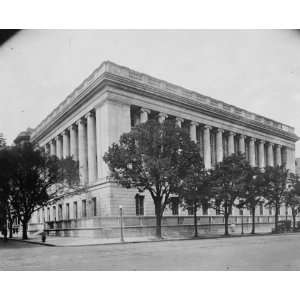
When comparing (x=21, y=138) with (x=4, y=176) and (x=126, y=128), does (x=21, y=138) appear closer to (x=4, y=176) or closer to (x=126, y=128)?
(x=4, y=176)

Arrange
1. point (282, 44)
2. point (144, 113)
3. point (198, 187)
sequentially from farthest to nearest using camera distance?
point (144, 113), point (198, 187), point (282, 44)

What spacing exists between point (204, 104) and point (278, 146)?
17.8 meters

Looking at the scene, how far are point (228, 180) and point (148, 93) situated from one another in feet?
40.6

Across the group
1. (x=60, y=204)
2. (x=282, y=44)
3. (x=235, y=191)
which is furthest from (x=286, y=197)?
(x=282, y=44)

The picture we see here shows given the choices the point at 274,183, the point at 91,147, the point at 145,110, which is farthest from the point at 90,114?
the point at 274,183

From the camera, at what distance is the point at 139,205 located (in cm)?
4297

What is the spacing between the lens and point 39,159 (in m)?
40.3

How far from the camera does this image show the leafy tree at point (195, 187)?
33.9 meters

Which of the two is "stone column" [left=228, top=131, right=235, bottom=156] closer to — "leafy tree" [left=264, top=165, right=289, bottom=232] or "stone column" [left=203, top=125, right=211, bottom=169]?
"stone column" [left=203, top=125, right=211, bottom=169]

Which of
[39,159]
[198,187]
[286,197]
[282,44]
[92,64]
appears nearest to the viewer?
[282,44]

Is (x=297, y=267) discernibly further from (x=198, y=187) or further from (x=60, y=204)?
(x=60, y=204)

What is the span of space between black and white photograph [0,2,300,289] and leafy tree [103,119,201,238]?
10cm

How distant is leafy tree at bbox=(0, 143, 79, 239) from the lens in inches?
1487

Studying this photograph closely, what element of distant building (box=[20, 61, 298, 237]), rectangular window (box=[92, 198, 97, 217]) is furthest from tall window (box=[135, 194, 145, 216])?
rectangular window (box=[92, 198, 97, 217])
